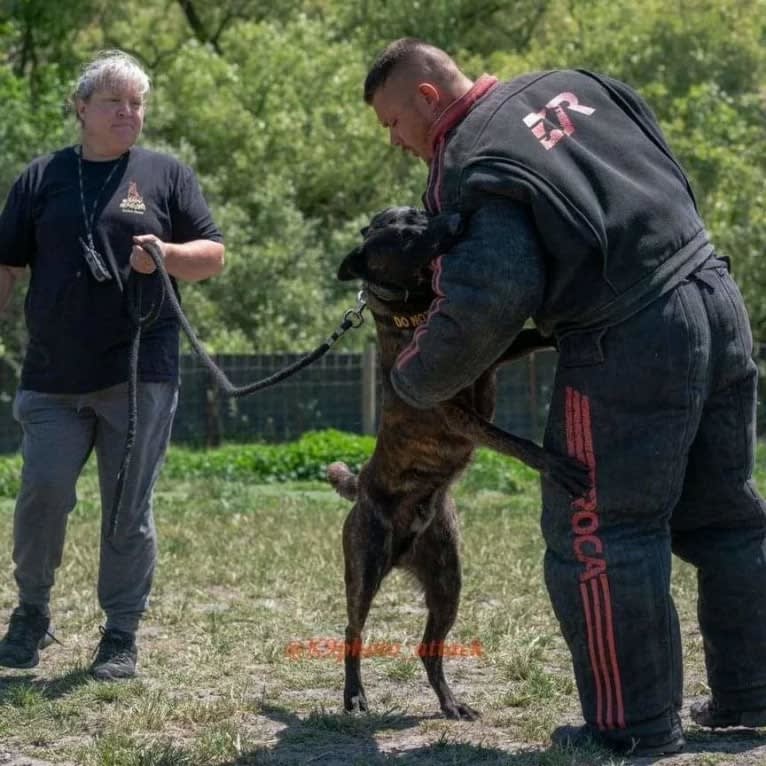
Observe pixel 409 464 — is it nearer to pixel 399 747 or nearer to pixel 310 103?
pixel 399 747

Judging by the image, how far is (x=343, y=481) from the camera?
199 inches

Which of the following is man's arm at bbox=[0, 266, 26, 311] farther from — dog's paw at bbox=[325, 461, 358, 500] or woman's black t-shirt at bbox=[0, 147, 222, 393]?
dog's paw at bbox=[325, 461, 358, 500]

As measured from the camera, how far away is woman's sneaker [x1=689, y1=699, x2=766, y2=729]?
13.8 feet

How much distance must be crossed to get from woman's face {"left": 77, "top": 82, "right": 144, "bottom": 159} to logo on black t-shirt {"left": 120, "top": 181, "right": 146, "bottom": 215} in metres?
0.15

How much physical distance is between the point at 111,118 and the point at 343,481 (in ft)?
5.13

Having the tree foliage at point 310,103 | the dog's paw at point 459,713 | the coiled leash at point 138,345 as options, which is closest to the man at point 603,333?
the dog's paw at point 459,713

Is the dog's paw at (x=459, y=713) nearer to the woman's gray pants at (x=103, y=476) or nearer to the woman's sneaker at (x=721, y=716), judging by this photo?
the woman's sneaker at (x=721, y=716)

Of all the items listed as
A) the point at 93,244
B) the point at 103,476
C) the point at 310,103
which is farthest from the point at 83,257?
the point at 310,103

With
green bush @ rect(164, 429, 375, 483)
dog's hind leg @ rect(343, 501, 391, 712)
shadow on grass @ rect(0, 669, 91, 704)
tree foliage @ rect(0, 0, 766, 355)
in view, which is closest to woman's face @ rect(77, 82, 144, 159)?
dog's hind leg @ rect(343, 501, 391, 712)

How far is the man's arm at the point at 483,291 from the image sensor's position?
376 cm

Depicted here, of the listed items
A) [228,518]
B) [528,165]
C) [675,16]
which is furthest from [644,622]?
[675,16]

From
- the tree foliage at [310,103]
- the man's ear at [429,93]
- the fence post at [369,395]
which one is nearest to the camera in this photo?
the man's ear at [429,93]

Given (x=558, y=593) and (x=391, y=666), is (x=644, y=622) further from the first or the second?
(x=391, y=666)

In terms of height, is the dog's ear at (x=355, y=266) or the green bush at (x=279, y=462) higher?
the dog's ear at (x=355, y=266)
